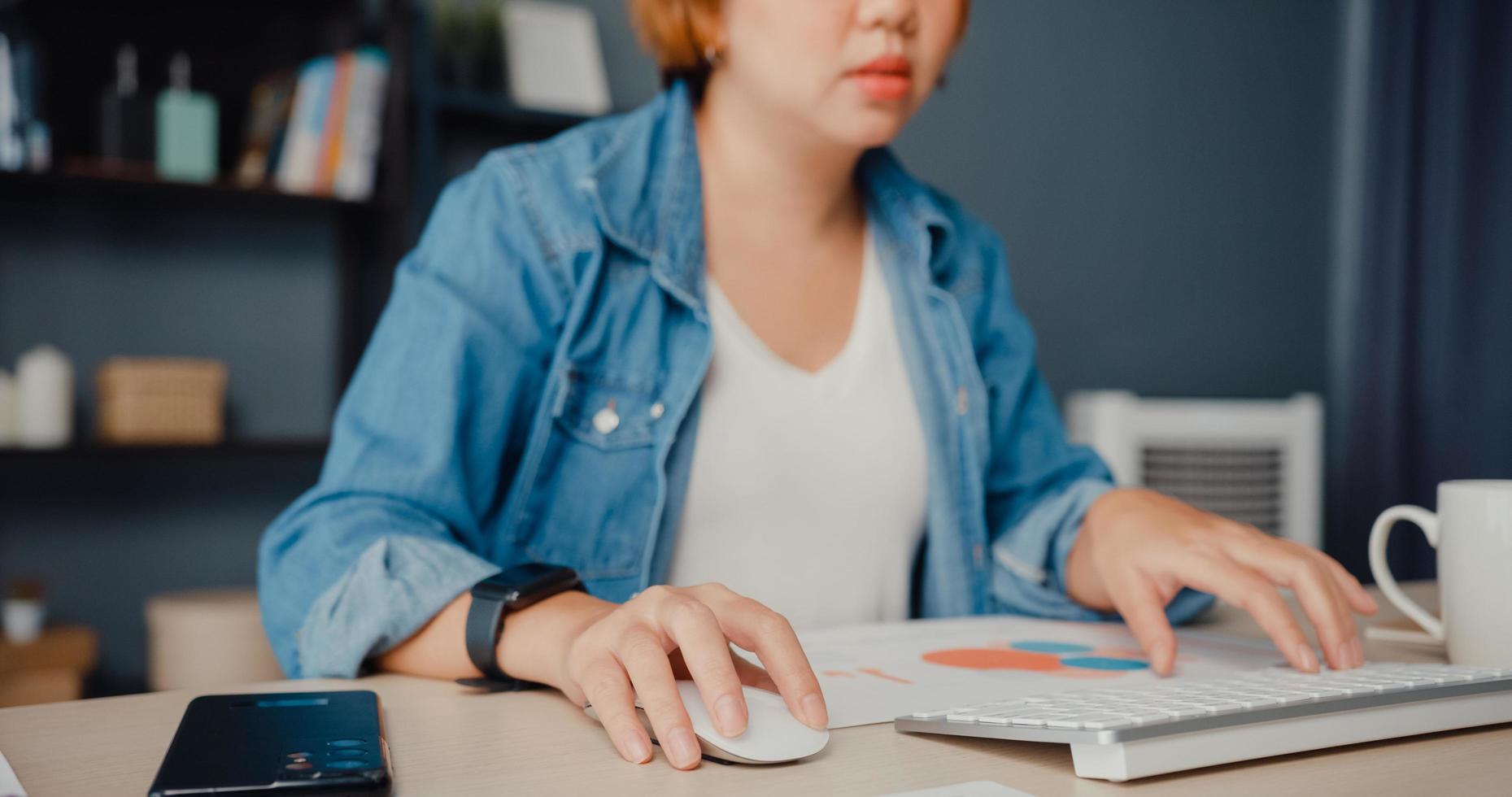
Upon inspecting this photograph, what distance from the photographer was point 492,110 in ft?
7.40

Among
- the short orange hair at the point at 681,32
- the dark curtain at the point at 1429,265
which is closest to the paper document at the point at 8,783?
the short orange hair at the point at 681,32

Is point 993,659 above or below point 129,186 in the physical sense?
below

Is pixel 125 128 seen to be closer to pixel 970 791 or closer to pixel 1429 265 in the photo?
pixel 970 791

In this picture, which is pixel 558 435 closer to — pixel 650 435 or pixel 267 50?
pixel 650 435

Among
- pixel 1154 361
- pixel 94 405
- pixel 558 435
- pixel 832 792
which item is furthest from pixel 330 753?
pixel 1154 361

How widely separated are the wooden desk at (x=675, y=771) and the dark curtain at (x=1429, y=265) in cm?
256

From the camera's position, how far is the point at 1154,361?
3.06 meters

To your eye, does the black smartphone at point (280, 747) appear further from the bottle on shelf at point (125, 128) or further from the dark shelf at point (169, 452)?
the bottle on shelf at point (125, 128)

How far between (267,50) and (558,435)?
175 cm

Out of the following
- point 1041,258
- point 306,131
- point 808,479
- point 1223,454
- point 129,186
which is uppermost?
point 306,131

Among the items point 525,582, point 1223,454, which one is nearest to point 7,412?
point 525,582

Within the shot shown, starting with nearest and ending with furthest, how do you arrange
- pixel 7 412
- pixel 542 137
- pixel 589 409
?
pixel 589 409 → pixel 7 412 → pixel 542 137

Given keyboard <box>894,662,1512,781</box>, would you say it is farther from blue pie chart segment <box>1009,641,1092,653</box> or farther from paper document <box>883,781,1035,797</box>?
blue pie chart segment <box>1009,641,1092,653</box>

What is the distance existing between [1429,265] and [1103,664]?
2.56 meters
